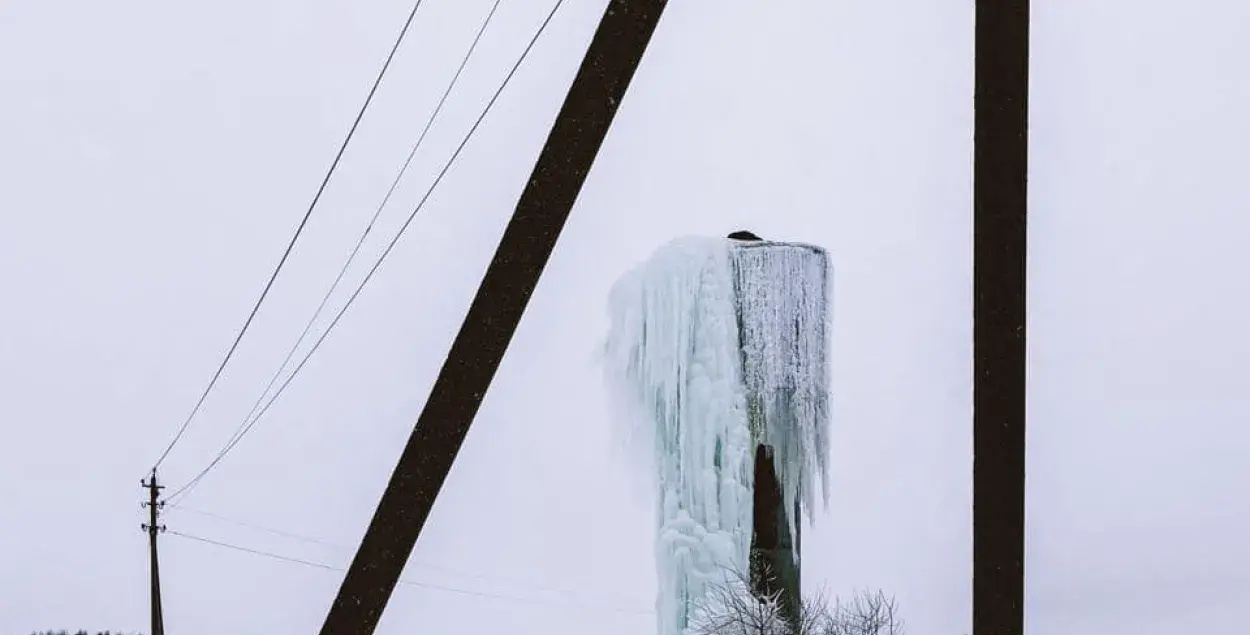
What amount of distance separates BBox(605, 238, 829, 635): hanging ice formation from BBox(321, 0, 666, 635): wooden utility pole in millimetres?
431

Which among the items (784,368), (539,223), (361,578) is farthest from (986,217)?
(361,578)

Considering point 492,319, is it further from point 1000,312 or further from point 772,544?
point 1000,312

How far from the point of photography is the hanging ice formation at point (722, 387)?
5.36 meters

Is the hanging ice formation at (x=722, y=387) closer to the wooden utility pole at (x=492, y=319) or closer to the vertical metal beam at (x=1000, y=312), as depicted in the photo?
the wooden utility pole at (x=492, y=319)

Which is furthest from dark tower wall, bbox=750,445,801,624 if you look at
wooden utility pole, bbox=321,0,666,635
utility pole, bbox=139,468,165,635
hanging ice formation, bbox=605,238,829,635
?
utility pole, bbox=139,468,165,635

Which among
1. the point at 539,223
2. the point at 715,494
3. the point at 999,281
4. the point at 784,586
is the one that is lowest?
the point at 784,586

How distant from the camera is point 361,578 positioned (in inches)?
231

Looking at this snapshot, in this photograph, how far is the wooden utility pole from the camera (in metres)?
5.80

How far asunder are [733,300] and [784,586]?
94 cm

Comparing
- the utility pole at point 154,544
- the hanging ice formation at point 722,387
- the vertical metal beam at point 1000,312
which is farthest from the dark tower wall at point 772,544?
the utility pole at point 154,544

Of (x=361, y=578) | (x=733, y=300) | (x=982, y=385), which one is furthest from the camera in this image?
(x=361, y=578)

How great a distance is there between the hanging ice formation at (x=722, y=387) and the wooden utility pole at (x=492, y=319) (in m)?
0.43

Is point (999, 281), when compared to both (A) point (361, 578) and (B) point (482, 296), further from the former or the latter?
(A) point (361, 578)

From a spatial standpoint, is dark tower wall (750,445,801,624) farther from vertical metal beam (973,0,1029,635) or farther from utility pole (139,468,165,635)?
utility pole (139,468,165,635)
